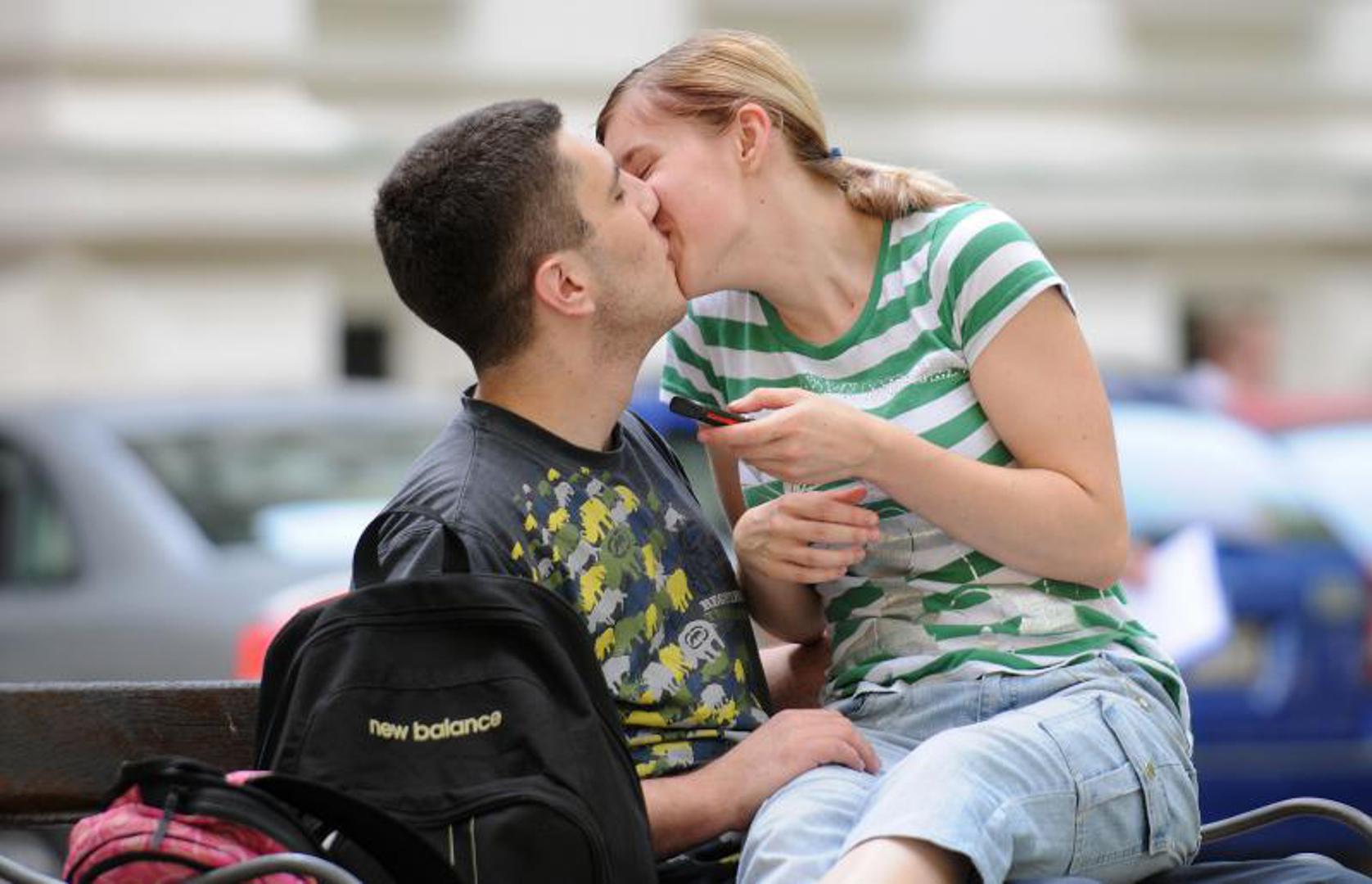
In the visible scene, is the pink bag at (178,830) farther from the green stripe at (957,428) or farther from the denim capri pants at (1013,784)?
the green stripe at (957,428)

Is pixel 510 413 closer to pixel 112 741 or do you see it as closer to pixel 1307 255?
pixel 112 741

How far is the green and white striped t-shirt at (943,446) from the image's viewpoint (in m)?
3.24

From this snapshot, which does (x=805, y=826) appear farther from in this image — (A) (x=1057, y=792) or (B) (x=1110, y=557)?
(B) (x=1110, y=557)

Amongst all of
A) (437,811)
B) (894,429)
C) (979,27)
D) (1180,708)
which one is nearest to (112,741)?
(437,811)

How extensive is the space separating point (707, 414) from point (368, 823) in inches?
26.8

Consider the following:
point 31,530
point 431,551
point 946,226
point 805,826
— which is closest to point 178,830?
point 431,551

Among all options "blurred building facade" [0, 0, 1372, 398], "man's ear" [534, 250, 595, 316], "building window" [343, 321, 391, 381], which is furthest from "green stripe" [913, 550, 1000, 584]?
"building window" [343, 321, 391, 381]

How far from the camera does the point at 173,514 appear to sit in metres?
6.38

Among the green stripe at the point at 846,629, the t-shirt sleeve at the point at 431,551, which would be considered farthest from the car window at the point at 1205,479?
the t-shirt sleeve at the point at 431,551

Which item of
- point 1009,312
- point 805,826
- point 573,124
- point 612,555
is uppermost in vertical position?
point 1009,312

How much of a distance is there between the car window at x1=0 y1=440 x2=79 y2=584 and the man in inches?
139

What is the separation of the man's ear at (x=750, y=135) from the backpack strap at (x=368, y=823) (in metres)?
1.11

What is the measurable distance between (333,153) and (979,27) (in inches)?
167

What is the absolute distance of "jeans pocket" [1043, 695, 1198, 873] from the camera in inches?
120
